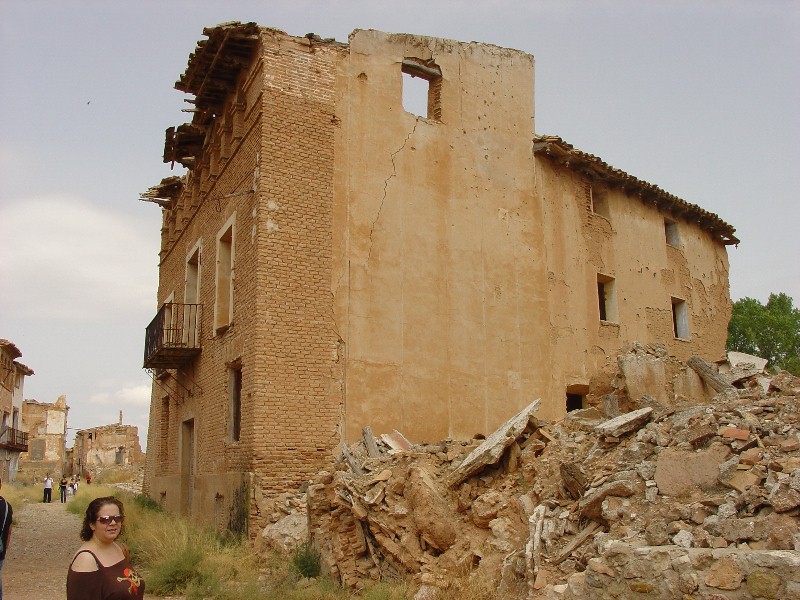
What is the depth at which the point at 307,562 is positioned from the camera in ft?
32.4

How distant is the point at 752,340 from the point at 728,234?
17.2m

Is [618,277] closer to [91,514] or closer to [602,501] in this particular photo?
[602,501]

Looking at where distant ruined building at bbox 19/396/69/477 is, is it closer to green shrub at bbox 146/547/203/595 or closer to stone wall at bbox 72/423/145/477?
stone wall at bbox 72/423/145/477

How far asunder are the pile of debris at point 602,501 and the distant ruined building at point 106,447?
47519 mm

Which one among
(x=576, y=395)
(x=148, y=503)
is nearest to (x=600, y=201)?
(x=576, y=395)

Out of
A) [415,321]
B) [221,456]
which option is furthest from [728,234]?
[221,456]

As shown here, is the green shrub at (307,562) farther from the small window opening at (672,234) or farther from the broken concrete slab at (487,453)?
Answer: the small window opening at (672,234)

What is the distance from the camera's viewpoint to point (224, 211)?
14.5m

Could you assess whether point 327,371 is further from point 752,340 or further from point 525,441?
point 752,340

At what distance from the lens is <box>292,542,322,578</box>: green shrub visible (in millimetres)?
9797

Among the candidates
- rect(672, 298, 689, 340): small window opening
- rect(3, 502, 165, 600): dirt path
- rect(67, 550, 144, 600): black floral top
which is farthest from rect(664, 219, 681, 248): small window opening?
rect(67, 550, 144, 600): black floral top

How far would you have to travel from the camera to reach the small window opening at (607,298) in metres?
17.1

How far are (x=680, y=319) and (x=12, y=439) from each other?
39936mm

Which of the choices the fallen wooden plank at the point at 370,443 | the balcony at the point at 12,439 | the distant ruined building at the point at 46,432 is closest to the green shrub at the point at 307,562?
the fallen wooden plank at the point at 370,443
